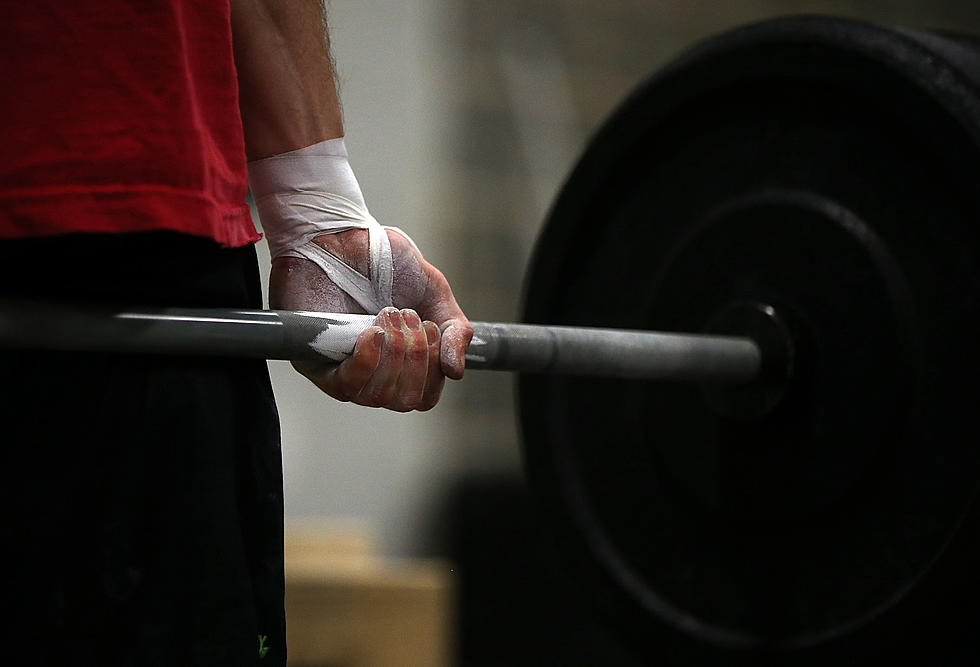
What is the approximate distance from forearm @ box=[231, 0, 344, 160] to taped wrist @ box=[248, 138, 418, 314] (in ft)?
0.03

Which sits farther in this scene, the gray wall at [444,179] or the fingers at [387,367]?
the gray wall at [444,179]

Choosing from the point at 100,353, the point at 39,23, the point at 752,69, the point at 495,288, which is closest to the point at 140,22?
the point at 39,23

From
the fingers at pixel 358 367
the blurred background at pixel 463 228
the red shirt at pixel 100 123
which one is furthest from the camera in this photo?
the blurred background at pixel 463 228

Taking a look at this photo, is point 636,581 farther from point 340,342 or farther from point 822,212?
point 340,342

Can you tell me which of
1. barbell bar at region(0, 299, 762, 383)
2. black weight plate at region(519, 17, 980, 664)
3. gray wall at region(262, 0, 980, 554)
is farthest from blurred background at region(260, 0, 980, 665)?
barbell bar at region(0, 299, 762, 383)

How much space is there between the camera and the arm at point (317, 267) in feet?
2.10

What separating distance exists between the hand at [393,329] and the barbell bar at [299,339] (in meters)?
0.01

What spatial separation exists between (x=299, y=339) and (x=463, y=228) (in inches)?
72.8

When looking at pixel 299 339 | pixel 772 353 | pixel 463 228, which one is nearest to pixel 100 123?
pixel 299 339

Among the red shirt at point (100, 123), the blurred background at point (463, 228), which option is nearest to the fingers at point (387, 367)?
the red shirt at point (100, 123)

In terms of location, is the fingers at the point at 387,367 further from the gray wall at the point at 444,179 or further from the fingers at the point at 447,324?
the gray wall at the point at 444,179

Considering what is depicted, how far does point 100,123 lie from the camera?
53 centimetres

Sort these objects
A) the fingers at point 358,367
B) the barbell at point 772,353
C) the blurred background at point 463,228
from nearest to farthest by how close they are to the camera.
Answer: the fingers at point 358,367
the barbell at point 772,353
the blurred background at point 463,228

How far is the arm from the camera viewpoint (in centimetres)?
64
